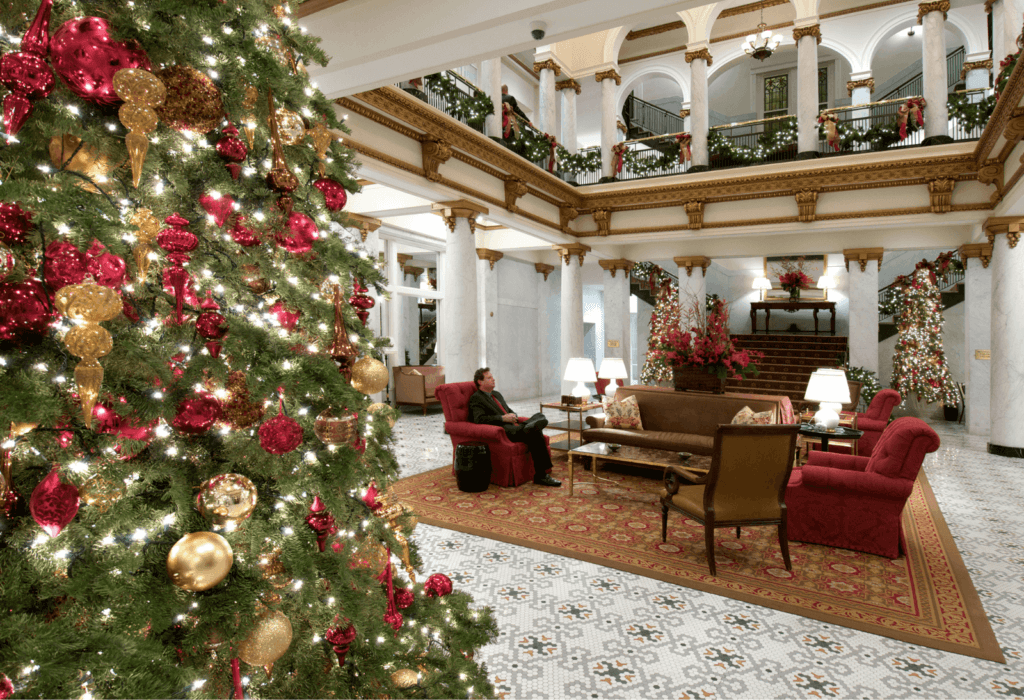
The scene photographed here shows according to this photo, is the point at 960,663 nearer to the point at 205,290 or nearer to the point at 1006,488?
the point at 205,290

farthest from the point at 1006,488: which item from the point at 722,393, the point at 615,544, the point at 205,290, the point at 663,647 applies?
the point at 205,290

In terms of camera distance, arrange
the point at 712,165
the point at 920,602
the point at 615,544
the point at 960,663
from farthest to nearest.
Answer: the point at 712,165, the point at 615,544, the point at 920,602, the point at 960,663

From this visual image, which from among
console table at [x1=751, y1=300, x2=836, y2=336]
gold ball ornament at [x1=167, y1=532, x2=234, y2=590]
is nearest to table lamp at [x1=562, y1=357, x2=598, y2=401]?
gold ball ornament at [x1=167, y1=532, x2=234, y2=590]

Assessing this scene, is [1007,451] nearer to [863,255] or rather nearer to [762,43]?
[863,255]

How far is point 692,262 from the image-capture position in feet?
38.2

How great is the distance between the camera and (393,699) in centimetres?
137

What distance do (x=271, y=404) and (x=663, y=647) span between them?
8.58ft

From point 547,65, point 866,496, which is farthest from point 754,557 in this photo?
point 547,65

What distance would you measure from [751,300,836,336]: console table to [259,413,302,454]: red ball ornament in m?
15.5

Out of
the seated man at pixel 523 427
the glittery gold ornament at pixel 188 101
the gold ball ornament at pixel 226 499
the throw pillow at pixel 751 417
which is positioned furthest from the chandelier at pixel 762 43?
the gold ball ornament at pixel 226 499

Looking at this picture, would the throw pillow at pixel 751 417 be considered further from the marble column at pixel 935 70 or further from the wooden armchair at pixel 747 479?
the marble column at pixel 935 70

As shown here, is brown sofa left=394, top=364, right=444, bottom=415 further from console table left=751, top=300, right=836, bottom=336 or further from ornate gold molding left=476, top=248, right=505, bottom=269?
console table left=751, top=300, right=836, bottom=336

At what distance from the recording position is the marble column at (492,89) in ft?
28.9

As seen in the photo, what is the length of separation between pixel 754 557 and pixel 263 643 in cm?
397
